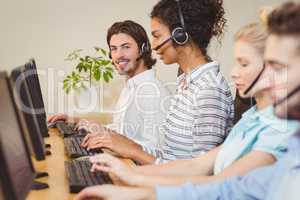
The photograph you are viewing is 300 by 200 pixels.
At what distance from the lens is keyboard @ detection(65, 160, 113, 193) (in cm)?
151

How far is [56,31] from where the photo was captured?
11.7 feet

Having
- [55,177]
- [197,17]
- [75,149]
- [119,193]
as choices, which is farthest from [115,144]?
[119,193]

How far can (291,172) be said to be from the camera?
968 mm

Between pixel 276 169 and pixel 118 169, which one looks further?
pixel 118 169

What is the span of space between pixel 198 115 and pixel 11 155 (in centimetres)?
91

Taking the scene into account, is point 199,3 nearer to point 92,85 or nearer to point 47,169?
point 47,169

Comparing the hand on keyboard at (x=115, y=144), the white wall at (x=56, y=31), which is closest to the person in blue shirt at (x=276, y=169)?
the hand on keyboard at (x=115, y=144)

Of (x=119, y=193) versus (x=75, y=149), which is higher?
(x=119, y=193)

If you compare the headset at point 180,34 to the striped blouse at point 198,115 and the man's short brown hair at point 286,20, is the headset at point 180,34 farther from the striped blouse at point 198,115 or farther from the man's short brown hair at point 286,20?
the man's short brown hair at point 286,20

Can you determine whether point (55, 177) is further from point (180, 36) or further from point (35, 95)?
point (180, 36)

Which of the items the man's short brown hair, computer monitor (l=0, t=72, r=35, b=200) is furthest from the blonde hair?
computer monitor (l=0, t=72, r=35, b=200)

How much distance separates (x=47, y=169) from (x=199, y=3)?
888mm

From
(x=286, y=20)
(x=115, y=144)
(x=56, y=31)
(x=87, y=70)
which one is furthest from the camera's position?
(x=56, y=31)

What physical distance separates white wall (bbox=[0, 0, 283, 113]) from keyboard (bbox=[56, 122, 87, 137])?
27.9 inches
